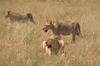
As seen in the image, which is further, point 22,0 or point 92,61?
point 22,0

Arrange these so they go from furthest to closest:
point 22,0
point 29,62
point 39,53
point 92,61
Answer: point 22,0 < point 39,53 < point 92,61 < point 29,62

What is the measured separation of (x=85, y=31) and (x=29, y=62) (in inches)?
255

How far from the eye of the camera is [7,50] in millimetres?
7848

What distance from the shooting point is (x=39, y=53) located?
8.15 metres

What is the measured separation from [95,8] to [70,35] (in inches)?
425

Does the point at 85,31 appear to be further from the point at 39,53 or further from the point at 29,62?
the point at 29,62

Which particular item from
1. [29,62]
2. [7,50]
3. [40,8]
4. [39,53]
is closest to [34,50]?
[39,53]

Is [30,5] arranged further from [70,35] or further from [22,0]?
[70,35]

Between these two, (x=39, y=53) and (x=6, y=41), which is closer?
(x=39, y=53)

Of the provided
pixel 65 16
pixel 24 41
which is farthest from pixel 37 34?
pixel 65 16

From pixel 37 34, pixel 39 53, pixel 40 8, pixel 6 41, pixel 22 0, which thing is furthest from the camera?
pixel 22 0

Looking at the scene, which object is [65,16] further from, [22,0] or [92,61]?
[92,61]

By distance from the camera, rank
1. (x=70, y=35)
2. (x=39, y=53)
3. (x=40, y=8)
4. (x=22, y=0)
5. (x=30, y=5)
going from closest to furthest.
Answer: (x=39, y=53) → (x=70, y=35) → (x=40, y=8) → (x=30, y=5) → (x=22, y=0)

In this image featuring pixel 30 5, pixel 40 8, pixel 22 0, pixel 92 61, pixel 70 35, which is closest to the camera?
pixel 92 61
